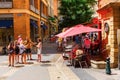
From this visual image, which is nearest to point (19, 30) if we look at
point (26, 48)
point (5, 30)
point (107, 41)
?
point (5, 30)

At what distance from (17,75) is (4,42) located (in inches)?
849

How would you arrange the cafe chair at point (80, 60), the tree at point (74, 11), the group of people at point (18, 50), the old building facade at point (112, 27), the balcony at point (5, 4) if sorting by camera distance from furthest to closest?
the tree at point (74, 11) → the balcony at point (5, 4) → the group of people at point (18, 50) → the cafe chair at point (80, 60) → the old building facade at point (112, 27)

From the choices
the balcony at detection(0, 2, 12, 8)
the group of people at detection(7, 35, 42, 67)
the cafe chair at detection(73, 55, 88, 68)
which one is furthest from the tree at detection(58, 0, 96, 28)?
the cafe chair at detection(73, 55, 88, 68)

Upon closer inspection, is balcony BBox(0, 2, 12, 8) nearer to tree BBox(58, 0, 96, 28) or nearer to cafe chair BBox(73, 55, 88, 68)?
tree BBox(58, 0, 96, 28)

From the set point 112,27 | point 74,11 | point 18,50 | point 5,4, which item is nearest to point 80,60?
point 112,27

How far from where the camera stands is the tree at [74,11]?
5359cm

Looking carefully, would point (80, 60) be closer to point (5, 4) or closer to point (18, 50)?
point (18, 50)

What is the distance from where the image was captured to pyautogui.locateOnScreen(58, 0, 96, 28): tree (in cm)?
5359

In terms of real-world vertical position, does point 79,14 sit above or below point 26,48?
above

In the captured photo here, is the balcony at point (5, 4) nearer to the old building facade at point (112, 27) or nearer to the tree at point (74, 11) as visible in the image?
the tree at point (74, 11)

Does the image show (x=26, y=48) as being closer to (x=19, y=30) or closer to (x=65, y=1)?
(x=19, y=30)

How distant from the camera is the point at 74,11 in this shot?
176 feet

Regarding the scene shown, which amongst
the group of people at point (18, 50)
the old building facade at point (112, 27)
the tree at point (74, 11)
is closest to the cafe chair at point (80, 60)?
the old building facade at point (112, 27)

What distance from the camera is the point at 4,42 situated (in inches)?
1614
